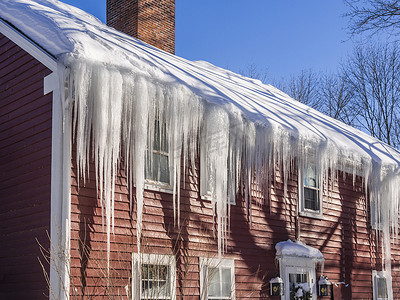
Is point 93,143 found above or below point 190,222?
above

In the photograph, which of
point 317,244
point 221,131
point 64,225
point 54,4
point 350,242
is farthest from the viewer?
point 350,242

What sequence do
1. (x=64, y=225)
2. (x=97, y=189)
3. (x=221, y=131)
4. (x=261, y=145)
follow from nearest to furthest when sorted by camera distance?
(x=64, y=225) < (x=97, y=189) < (x=221, y=131) < (x=261, y=145)

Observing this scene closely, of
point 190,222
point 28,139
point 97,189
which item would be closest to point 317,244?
point 190,222

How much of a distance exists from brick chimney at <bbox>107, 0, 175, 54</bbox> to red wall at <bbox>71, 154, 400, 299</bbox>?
18.4ft

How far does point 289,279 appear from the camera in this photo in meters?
11.8

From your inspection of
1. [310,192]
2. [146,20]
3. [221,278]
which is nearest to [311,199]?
[310,192]

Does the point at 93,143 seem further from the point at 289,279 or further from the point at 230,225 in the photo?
the point at 289,279

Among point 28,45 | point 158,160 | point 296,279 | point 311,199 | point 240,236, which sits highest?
point 28,45

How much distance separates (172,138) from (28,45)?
270cm

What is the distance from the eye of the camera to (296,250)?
11.6m

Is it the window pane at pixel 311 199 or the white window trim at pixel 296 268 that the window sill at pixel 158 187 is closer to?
the white window trim at pixel 296 268

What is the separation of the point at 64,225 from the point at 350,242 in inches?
315

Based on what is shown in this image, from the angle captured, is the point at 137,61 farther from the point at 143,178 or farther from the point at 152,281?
the point at 152,281

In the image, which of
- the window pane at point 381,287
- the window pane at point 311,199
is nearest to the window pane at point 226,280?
the window pane at point 311,199
